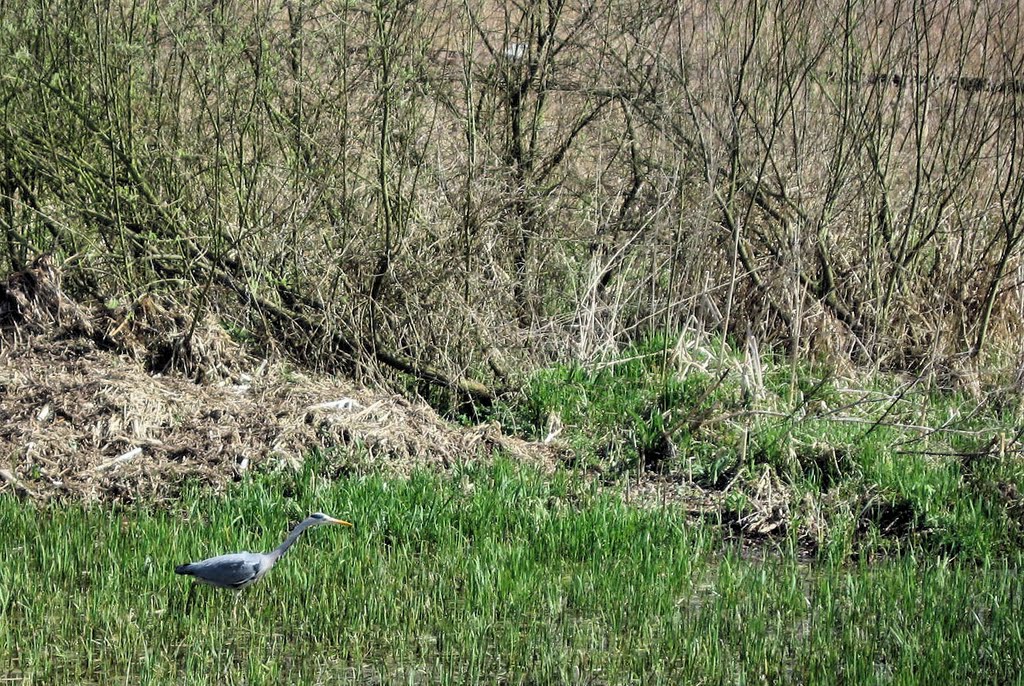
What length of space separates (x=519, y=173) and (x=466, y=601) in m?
5.24

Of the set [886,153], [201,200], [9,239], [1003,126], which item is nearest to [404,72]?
[201,200]

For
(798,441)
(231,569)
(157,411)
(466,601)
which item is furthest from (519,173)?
(231,569)

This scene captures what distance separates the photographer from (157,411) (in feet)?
25.5

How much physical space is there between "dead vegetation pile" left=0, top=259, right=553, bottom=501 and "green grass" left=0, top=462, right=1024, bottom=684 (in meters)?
0.44

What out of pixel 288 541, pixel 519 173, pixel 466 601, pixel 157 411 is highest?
pixel 519 173

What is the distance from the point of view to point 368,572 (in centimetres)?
589

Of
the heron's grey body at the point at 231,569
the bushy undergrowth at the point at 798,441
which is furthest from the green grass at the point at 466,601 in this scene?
the bushy undergrowth at the point at 798,441

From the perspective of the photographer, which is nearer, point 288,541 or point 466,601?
Result: point 288,541

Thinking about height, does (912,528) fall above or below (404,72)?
below

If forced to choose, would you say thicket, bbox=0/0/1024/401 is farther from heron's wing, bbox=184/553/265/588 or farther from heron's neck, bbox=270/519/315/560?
heron's wing, bbox=184/553/265/588

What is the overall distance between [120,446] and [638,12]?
18.1 ft

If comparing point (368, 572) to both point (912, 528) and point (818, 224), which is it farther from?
point (818, 224)

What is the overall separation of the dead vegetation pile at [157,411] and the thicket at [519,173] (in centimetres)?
31

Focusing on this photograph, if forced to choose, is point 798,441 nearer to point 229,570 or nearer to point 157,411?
point 229,570
